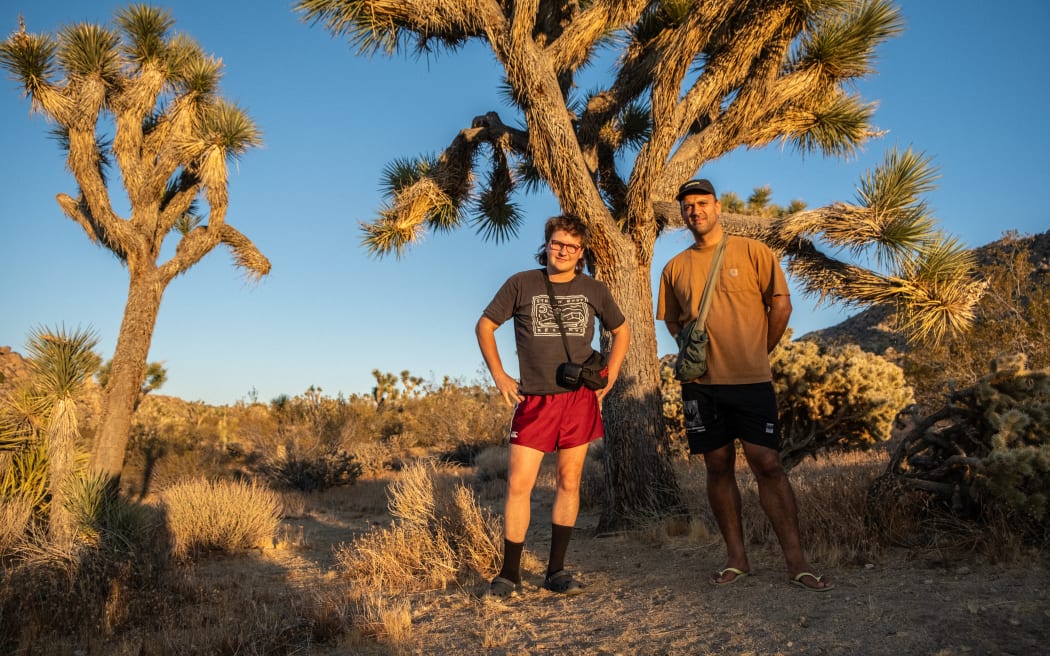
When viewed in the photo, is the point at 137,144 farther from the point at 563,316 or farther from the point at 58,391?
the point at 563,316

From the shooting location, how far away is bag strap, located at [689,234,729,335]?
3.54m

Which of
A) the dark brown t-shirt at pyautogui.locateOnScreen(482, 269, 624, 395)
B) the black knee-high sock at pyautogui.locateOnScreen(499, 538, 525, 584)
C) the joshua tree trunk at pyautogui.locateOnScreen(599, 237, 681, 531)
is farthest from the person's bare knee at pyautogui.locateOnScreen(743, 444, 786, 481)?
the joshua tree trunk at pyautogui.locateOnScreen(599, 237, 681, 531)

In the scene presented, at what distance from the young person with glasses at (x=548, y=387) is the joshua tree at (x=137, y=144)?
6874 millimetres

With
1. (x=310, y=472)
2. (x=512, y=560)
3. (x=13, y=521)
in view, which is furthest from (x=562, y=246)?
(x=310, y=472)

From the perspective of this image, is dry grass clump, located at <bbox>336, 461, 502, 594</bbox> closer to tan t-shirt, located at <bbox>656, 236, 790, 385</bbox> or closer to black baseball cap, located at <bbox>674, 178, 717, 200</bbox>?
tan t-shirt, located at <bbox>656, 236, 790, 385</bbox>

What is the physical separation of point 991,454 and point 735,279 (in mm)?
1484

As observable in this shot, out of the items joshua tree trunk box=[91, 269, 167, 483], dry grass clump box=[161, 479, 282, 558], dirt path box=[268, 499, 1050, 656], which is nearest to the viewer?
dirt path box=[268, 499, 1050, 656]

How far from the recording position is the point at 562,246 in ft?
12.2

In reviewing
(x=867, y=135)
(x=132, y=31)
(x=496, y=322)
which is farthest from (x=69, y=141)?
(x=867, y=135)

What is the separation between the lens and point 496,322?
3.72 m

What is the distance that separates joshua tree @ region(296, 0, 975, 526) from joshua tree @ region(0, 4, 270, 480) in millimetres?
3497

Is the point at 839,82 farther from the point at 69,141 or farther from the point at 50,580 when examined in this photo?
the point at 69,141

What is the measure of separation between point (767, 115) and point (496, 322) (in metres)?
4.61

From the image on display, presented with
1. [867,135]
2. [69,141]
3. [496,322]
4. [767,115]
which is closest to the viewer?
[496,322]
